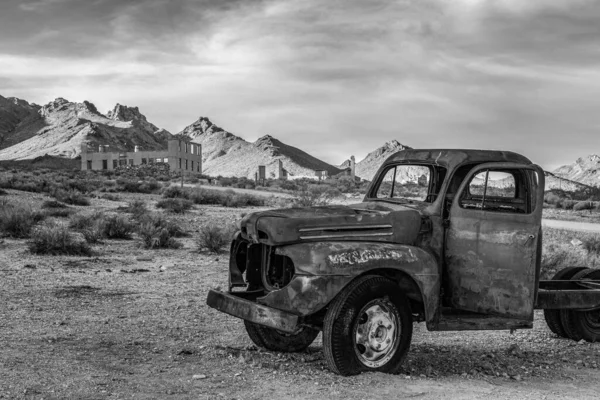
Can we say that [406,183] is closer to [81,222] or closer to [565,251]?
[565,251]

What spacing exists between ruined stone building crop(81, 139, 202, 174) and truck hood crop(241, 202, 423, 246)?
3330 inches

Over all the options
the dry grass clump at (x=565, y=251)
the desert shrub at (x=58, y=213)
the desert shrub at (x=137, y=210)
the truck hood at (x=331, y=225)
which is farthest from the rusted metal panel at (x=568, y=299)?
the desert shrub at (x=58, y=213)

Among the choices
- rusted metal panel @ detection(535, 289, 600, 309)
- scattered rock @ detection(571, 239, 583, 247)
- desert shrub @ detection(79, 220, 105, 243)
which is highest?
rusted metal panel @ detection(535, 289, 600, 309)

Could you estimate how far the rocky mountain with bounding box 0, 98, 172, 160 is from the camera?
118 meters

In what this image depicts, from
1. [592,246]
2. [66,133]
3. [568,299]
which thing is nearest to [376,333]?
[568,299]

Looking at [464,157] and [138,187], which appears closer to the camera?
[464,157]

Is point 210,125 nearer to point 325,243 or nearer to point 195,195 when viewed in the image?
point 195,195

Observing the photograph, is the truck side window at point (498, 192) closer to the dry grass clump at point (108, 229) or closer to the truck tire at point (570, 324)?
the truck tire at point (570, 324)

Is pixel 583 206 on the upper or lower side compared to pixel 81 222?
lower

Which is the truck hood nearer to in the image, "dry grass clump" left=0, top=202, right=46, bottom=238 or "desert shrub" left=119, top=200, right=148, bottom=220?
"dry grass clump" left=0, top=202, right=46, bottom=238

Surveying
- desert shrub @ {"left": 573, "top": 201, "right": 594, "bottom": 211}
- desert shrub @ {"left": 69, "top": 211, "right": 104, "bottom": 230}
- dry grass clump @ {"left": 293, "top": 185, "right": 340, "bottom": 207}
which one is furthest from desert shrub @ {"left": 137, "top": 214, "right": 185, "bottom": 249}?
desert shrub @ {"left": 573, "top": 201, "right": 594, "bottom": 211}

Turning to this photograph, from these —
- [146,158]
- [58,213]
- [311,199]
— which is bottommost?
[58,213]

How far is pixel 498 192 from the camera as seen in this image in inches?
295

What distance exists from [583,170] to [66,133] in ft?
300
